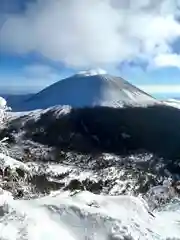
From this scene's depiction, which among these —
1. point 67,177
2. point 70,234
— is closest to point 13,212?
point 70,234

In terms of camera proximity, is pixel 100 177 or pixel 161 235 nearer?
pixel 161 235

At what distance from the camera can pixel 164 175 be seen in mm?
144500

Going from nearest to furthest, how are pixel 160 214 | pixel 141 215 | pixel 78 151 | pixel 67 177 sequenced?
pixel 141 215, pixel 160 214, pixel 67 177, pixel 78 151

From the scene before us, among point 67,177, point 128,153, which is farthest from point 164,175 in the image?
point 128,153

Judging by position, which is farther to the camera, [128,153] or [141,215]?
[128,153]

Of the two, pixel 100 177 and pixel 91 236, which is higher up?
pixel 91 236

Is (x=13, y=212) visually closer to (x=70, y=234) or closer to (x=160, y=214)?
(x=70, y=234)

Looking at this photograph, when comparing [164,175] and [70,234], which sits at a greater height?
[70,234]

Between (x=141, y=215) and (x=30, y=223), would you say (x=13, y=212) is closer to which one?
(x=30, y=223)

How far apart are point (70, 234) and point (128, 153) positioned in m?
187

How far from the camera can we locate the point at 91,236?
12.1 metres

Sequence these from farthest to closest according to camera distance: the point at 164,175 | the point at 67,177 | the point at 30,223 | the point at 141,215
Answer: the point at 164,175
the point at 67,177
the point at 141,215
the point at 30,223

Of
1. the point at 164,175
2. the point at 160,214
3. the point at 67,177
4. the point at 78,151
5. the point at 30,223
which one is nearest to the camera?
the point at 30,223

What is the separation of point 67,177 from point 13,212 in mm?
113548
